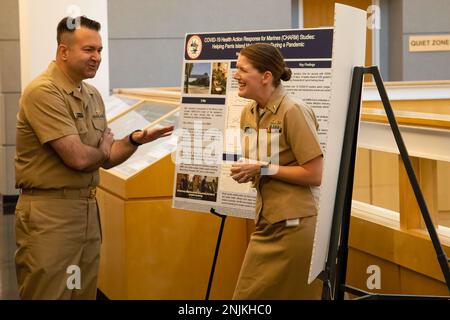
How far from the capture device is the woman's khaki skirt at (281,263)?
339cm

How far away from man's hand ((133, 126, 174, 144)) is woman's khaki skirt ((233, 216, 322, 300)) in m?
0.56

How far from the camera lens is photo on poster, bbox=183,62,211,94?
464cm

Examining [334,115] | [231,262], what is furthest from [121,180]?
[334,115]

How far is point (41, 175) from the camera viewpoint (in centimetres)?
353

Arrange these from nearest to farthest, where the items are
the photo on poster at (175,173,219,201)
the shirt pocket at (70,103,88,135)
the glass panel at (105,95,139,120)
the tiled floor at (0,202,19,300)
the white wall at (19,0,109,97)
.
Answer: the shirt pocket at (70,103,88,135), the photo on poster at (175,173,219,201), the tiled floor at (0,202,19,300), the white wall at (19,0,109,97), the glass panel at (105,95,139,120)

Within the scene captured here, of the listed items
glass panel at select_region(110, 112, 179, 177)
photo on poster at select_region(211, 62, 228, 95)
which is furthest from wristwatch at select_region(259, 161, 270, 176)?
glass panel at select_region(110, 112, 179, 177)

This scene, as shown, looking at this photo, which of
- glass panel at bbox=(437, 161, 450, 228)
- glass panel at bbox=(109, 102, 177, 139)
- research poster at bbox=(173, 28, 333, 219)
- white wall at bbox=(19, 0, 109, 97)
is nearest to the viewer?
glass panel at bbox=(437, 161, 450, 228)

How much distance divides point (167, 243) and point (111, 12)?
681 centimetres

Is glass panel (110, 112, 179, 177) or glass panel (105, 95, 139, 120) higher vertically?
glass panel (105, 95, 139, 120)

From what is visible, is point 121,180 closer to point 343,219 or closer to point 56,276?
point 56,276

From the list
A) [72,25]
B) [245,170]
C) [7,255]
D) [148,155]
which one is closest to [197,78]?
[148,155]

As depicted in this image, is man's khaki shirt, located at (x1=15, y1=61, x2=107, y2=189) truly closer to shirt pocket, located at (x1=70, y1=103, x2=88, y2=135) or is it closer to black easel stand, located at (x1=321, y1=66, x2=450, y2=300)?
shirt pocket, located at (x1=70, y1=103, x2=88, y2=135)

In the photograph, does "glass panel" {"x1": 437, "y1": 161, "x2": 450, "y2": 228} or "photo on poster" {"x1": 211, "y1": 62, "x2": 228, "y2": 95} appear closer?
"glass panel" {"x1": 437, "y1": 161, "x2": 450, "y2": 228}
